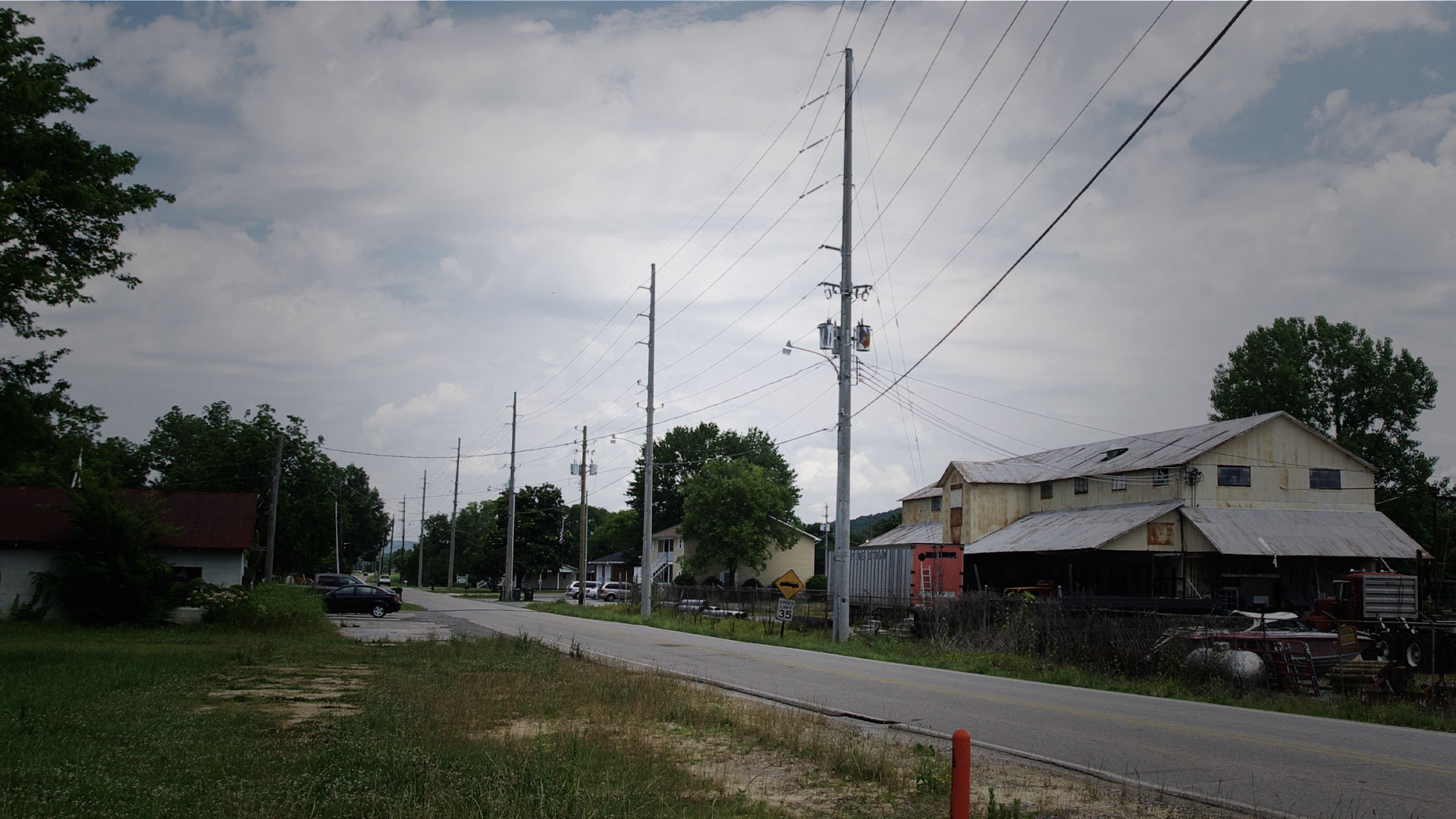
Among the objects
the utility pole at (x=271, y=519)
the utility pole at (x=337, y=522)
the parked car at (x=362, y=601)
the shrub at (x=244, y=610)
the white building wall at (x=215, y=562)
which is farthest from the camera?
the utility pole at (x=337, y=522)

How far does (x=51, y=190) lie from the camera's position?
63.1 feet

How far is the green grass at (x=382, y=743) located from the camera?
7355 mm

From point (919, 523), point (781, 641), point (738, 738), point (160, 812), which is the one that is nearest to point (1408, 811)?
point (738, 738)

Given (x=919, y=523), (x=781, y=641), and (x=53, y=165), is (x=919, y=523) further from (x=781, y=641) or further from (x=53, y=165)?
(x=53, y=165)

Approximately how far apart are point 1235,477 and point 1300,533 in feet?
11.1

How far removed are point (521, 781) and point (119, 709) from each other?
6707 millimetres

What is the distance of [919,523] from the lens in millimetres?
58188

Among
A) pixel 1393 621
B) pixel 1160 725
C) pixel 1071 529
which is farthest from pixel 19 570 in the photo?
pixel 1071 529

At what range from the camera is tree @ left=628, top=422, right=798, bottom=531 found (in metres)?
103

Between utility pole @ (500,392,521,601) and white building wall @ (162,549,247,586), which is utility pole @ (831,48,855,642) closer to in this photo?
white building wall @ (162,549,247,586)

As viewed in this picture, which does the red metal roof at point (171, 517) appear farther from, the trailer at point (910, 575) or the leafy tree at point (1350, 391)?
the leafy tree at point (1350, 391)

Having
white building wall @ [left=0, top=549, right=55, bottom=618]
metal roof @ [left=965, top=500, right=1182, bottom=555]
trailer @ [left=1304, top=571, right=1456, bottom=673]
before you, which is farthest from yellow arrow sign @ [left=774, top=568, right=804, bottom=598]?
white building wall @ [left=0, top=549, right=55, bottom=618]

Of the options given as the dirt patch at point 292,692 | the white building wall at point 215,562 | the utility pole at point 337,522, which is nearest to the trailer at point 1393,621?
the dirt patch at point 292,692

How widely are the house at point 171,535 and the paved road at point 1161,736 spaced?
20968 mm
